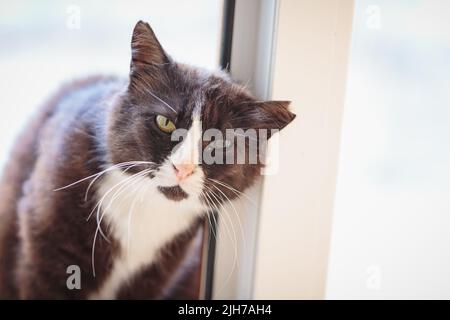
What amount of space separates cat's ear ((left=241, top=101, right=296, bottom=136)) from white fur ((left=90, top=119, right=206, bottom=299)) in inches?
5.3

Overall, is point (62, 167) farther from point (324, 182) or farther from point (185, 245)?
point (324, 182)

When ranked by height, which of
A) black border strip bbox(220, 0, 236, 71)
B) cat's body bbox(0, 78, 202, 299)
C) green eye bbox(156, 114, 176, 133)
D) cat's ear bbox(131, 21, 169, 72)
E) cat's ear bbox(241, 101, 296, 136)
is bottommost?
cat's body bbox(0, 78, 202, 299)

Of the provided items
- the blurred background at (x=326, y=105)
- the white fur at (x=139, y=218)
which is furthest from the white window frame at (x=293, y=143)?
the white fur at (x=139, y=218)

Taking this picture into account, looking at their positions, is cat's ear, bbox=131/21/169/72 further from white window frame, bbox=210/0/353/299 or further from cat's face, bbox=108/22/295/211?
white window frame, bbox=210/0/353/299

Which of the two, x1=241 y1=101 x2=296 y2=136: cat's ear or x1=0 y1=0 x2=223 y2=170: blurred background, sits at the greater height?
x1=0 y1=0 x2=223 y2=170: blurred background

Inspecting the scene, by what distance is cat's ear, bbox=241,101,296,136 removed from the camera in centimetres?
78

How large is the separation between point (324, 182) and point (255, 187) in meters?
0.14

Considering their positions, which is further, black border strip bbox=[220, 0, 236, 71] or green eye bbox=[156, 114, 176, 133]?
black border strip bbox=[220, 0, 236, 71]

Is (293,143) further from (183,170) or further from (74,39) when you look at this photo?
(74,39)

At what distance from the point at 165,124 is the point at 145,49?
0.13 meters

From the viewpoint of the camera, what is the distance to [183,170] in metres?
0.74

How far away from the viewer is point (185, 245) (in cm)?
93

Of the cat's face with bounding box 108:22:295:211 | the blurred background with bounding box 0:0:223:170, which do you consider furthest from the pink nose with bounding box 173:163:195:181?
the blurred background with bounding box 0:0:223:170

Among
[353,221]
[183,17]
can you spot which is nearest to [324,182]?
[353,221]
